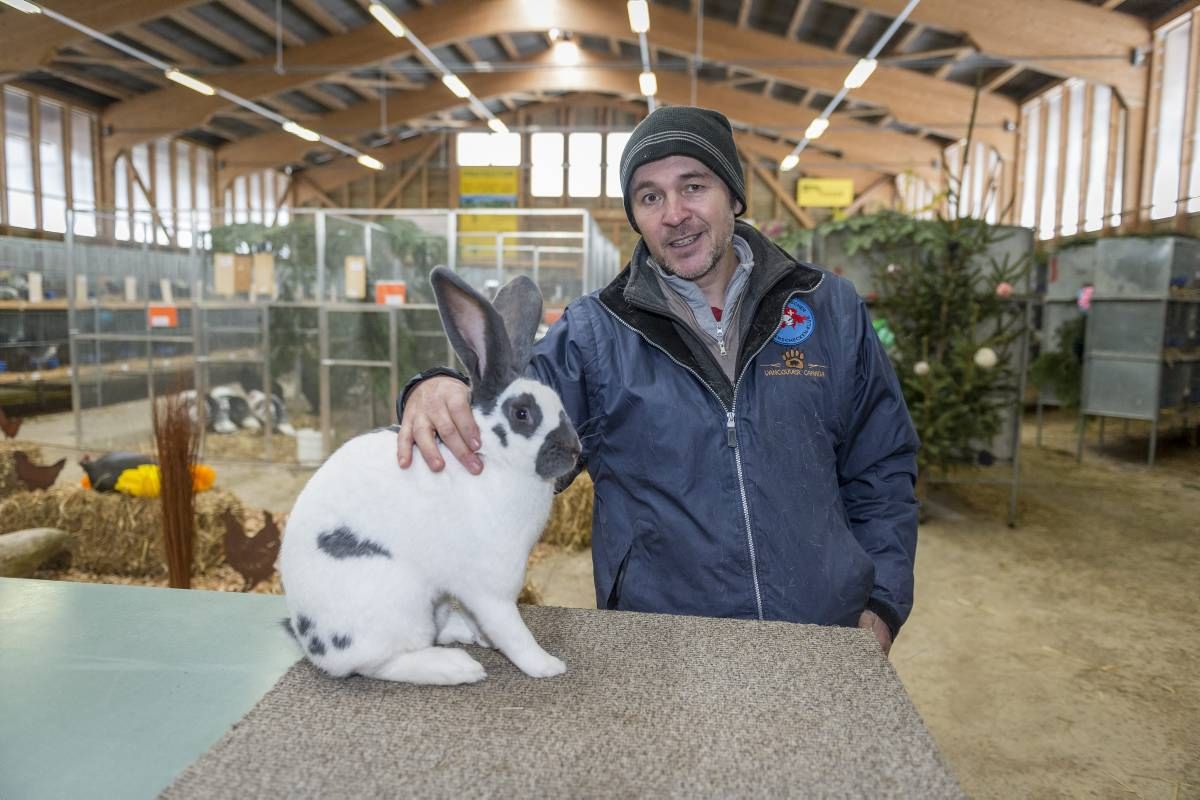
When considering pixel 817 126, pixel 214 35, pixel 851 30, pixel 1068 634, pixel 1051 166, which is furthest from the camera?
pixel 1051 166

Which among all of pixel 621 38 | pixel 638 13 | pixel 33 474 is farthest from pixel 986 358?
pixel 621 38

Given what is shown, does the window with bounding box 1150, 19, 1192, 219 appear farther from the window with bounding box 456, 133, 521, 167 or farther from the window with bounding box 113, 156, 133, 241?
the window with bounding box 113, 156, 133, 241

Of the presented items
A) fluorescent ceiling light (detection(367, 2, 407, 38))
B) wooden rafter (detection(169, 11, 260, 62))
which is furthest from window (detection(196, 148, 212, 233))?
fluorescent ceiling light (detection(367, 2, 407, 38))

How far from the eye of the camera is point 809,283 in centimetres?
136

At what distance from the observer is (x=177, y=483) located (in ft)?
7.77

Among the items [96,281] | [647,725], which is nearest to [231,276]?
[96,281]

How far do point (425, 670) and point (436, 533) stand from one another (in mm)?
A: 169

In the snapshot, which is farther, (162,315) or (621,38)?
(621,38)

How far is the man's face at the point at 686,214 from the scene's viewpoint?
131 cm

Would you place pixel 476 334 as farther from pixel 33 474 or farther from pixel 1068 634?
pixel 33 474

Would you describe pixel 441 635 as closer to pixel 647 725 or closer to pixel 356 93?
pixel 647 725

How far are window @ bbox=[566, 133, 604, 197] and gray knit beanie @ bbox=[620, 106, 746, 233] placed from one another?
13.0 m

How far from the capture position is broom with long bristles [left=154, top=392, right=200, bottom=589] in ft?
7.70

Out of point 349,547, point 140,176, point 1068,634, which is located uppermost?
point 140,176
